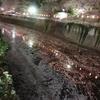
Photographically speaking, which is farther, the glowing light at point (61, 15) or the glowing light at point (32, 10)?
the glowing light at point (32, 10)

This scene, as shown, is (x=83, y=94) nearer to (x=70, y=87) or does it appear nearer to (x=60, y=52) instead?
(x=70, y=87)

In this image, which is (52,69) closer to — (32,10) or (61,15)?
(61,15)

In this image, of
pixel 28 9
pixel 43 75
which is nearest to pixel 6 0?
pixel 28 9

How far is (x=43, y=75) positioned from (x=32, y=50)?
6744 millimetres

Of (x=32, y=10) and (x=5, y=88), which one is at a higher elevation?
(x=5, y=88)

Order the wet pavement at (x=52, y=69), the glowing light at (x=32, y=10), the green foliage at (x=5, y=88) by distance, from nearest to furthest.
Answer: the green foliage at (x=5, y=88)
the wet pavement at (x=52, y=69)
the glowing light at (x=32, y=10)

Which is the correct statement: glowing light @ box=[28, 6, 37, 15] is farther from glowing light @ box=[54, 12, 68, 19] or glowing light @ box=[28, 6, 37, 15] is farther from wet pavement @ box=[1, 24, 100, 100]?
wet pavement @ box=[1, 24, 100, 100]

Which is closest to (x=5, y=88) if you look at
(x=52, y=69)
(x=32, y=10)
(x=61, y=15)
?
(x=52, y=69)

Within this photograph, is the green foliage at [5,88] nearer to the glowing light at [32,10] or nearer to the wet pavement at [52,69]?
the wet pavement at [52,69]

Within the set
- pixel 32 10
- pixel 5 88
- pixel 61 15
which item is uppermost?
pixel 5 88

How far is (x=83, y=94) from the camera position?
15102 millimetres

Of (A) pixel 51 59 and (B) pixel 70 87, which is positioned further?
(A) pixel 51 59

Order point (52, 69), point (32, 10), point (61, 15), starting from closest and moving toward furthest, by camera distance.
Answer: point (52, 69)
point (61, 15)
point (32, 10)

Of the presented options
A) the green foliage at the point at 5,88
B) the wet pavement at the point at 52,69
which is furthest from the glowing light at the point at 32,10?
the green foliage at the point at 5,88
